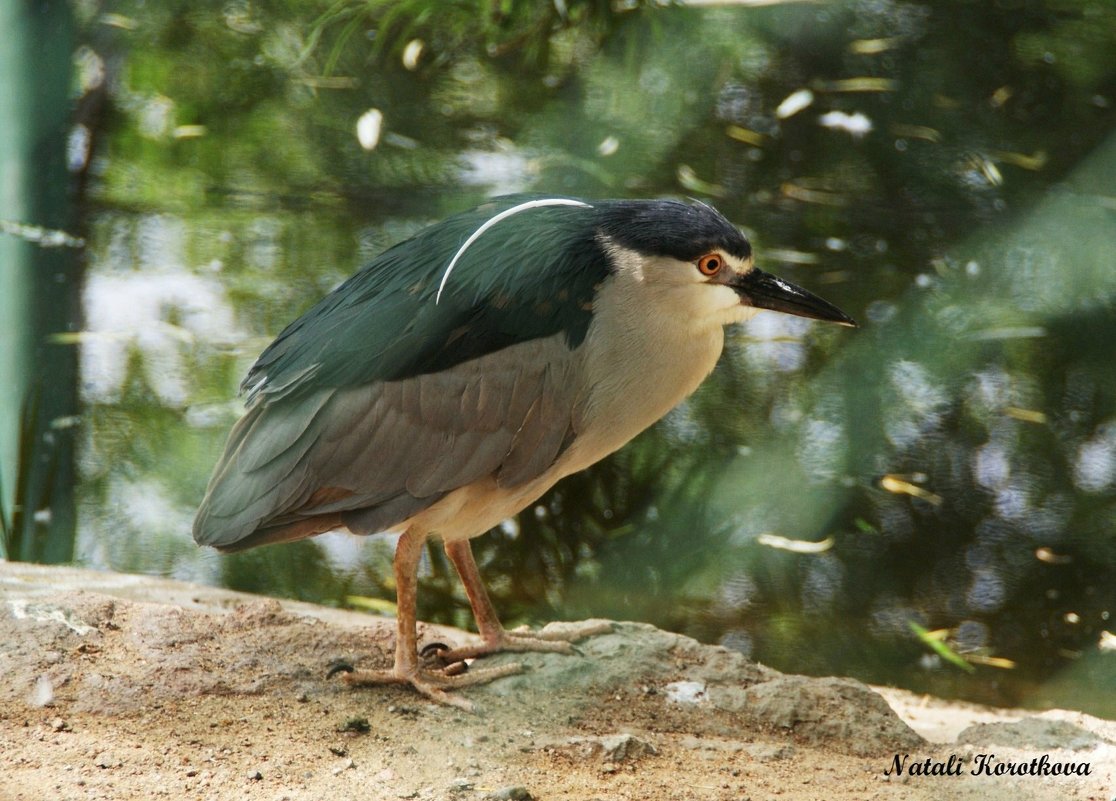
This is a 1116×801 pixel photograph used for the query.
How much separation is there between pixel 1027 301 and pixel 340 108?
6.66ft

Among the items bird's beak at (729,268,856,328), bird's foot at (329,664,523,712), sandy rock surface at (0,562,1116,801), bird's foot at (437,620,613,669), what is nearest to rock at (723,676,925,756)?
sandy rock surface at (0,562,1116,801)

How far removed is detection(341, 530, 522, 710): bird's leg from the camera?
1922 millimetres

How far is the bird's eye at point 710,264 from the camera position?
1.92 m

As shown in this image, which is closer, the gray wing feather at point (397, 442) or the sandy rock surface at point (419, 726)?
the sandy rock surface at point (419, 726)

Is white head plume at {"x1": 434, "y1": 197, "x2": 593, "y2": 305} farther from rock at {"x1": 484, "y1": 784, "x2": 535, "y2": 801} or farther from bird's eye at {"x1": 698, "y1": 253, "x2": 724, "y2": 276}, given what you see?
rock at {"x1": 484, "y1": 784, "x2": 535, "y2": 801}

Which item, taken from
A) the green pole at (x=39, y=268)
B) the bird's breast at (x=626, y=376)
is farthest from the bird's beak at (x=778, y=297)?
the green pole at (x=39, y=268)

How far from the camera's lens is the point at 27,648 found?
185cm

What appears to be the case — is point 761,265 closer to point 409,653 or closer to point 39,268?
point 409,653

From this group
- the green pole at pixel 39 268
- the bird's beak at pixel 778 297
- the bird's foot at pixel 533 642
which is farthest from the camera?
the green pole at pixel 39 268

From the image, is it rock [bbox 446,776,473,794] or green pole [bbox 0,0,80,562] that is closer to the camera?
rock [bbox 446,776,473,794]

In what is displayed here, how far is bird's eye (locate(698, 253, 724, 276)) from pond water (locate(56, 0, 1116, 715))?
126 centimetres

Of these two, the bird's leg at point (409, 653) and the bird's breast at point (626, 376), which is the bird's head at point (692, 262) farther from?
the bird's leg at point (409, 653)

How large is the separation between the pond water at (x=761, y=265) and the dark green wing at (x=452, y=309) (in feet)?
4.16

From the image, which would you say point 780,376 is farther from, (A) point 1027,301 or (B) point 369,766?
(B) point 369,766
